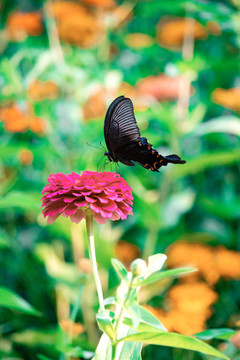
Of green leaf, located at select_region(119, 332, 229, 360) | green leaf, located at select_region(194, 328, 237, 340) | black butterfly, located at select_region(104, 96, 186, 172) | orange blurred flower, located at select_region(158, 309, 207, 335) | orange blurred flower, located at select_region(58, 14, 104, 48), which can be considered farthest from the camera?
orange blurred flower, located at select_region(58, 14, 104, 48)

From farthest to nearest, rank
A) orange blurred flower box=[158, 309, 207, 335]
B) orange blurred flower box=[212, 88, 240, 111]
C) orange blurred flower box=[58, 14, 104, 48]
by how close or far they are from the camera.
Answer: orange blurred flower box=[58, 14, 104, 48]
orange blurred flower box=[212, 88, 240, 111]
orange blurred flower box=[158, 309, 207, 335]

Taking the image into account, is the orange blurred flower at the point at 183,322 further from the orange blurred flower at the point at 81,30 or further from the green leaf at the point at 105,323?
the orange blurred flower at the point at 81,30

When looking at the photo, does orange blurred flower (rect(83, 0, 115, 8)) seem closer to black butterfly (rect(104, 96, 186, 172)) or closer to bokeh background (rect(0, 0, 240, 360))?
bokeh background (rect(0, 0, 240, 360))

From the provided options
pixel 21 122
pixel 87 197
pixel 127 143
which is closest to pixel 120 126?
pixel 127 143

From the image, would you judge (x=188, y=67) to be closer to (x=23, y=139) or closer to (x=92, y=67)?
(x=92, y=67)

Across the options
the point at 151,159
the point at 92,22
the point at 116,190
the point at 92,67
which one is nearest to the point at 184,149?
the point at 92,67

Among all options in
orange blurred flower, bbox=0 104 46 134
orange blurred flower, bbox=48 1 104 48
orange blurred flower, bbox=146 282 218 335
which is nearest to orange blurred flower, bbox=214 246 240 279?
orange blurred flower, bbox=146 282 218 335

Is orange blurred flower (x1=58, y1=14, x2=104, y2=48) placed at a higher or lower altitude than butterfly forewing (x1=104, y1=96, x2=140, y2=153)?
higher
